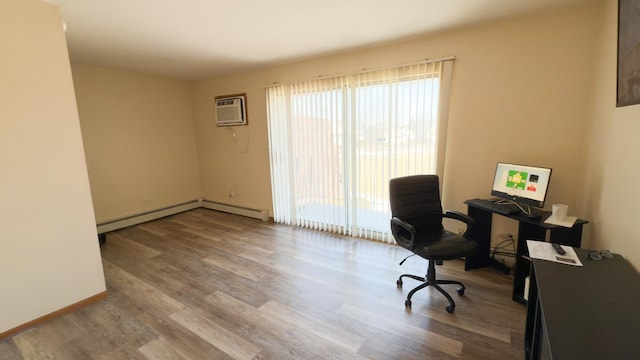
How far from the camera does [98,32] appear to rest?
251 centimetres

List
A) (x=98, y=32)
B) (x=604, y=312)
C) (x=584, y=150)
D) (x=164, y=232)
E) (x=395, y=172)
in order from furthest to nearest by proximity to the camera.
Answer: (x=164, y=232)
(x=395, y=172)
(x=98, y=32)
(x=584, y=150)
(x=604, y=312)

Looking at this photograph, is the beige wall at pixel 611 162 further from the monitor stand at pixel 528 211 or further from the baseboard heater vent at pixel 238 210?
the baseboard heater vent at pixel 238 210

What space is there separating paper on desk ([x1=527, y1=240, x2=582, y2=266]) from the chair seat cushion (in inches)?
17.7

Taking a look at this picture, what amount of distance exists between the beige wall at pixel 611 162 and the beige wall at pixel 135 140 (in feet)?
18.0

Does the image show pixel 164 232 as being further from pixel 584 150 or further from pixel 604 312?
pixel 584 150

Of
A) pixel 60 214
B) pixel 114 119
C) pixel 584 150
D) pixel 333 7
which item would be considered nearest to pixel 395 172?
pixel 584 150

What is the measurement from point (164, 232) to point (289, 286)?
8.23 ft

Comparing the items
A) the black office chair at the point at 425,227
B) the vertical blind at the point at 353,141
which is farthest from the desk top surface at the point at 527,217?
the vertical blind at the point at 353,141

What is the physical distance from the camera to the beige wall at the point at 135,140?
12.7 ft

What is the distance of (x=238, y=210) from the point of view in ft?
15.6

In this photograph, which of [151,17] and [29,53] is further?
[151,17]

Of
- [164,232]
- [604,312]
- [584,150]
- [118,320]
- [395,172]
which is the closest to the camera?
[604,312]

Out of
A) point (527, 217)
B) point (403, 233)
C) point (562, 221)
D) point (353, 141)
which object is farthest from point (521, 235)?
point (353, 141)

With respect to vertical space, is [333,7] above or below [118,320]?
above
